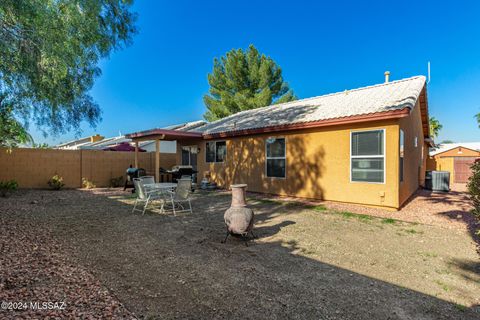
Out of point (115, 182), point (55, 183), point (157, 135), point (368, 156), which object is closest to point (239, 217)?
point (368, 156)

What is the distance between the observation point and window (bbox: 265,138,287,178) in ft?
32.4

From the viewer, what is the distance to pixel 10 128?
16.3ft

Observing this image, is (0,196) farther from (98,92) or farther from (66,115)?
(98,92)

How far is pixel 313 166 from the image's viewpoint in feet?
29.4

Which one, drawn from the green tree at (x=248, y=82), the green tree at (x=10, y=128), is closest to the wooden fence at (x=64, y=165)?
the green tree at (x=10, y=128)

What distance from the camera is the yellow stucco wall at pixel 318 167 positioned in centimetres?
727

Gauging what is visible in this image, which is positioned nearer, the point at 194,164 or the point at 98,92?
the point at 98,92

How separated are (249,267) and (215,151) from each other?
30.3ft

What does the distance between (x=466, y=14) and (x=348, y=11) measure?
5250 mm

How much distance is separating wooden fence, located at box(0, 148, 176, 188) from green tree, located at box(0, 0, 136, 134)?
18.7ft

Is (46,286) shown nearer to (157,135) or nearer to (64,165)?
(157,135)

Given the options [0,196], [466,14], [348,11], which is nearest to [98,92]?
[0,196]

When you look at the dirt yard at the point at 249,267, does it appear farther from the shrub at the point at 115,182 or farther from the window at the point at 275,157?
the shrub at the point at 115,182

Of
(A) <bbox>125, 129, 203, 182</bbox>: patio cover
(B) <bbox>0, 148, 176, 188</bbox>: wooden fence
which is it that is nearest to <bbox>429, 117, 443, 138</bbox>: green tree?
(A) <bbox>125, 129, 203, 182</bbox>: patio cover
